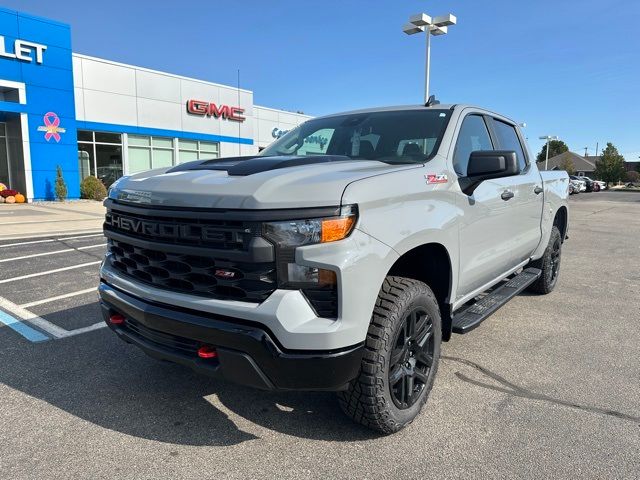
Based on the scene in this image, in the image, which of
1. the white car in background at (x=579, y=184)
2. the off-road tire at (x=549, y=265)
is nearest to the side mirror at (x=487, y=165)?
the off-road tire at (x=549, y=265)

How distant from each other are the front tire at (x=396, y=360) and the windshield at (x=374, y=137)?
984mm

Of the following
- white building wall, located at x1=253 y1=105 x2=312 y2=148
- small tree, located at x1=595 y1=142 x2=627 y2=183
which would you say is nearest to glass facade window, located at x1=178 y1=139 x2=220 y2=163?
white building wall, located at x1=253 y1=105 x2=312 y2=148

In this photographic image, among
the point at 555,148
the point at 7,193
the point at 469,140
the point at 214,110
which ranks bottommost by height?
the point at 7,193

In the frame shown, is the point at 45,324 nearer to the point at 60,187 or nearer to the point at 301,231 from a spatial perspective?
the point at 301,231

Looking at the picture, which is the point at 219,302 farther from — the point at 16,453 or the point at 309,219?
the point at 16,453

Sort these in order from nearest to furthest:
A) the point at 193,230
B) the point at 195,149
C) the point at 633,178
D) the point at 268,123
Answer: the point at 193,230, the point at 195,149, the point at 268,123, the point at 633,178

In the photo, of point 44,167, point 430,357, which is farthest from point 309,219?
point 44,167

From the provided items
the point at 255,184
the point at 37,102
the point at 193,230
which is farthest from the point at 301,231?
the point at 37,102

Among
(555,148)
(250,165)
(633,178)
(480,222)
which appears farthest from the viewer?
(555,148)

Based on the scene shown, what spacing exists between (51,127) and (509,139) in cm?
1820

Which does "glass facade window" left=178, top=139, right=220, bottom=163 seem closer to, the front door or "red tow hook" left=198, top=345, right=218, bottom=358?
the front door

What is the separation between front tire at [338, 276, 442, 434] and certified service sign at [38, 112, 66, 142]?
1904 cm

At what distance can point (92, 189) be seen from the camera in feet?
63.6

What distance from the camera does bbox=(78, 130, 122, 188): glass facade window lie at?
19906 millimetres
